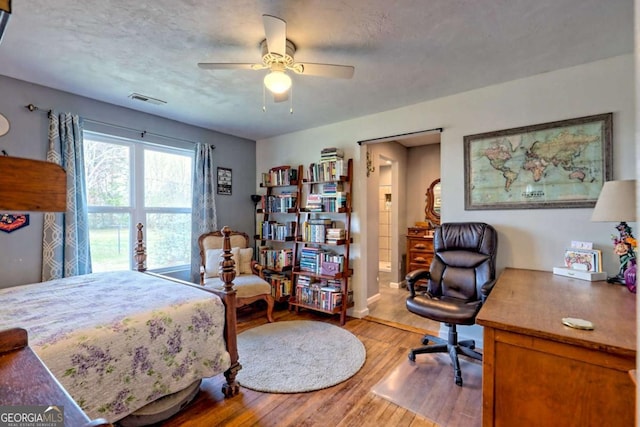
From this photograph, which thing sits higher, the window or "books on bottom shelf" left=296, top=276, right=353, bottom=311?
the window

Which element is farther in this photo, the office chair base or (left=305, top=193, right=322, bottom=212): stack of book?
(left=305, top=193, right=322, bottom=212): stack of book

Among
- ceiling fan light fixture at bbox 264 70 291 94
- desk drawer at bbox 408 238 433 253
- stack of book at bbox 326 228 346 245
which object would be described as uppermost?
ceiling fan light fixture at bbox 264 70 291 94

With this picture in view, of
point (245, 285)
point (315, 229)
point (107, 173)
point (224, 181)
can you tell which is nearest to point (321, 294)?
point (315, 229)

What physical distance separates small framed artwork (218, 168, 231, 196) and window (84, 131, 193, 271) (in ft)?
1.29

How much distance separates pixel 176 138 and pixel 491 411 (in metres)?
3.89

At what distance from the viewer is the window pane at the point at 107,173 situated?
2984 millimetres

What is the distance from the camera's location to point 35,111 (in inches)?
101

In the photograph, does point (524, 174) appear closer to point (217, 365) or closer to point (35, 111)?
point (217, 365)

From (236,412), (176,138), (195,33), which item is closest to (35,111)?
(176,138)

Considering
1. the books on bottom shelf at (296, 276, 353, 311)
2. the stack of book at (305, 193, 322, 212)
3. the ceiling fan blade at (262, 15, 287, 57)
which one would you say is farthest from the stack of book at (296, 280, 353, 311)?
the ceiling fan blade at (262, 15, 287, 57)

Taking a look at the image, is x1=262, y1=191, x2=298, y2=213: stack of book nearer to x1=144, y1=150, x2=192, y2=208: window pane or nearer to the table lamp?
x1=144, y1=150, x2=192, y2=208: window pane

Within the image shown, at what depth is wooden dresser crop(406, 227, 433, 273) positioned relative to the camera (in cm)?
434

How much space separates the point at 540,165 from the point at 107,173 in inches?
166

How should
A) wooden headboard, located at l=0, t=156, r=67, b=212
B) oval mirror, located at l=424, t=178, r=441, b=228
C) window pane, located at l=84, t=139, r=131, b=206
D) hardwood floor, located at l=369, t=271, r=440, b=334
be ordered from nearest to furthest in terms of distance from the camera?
wooden headboard, located at l=0, t=156, r=67, b=212, window pane, located at l=84, t=139, r=131, b=206, hardwood floor, located at l=369, t=271, r=440, b=334, oval mirror, located at l=424, t=178, r=441, b=228
